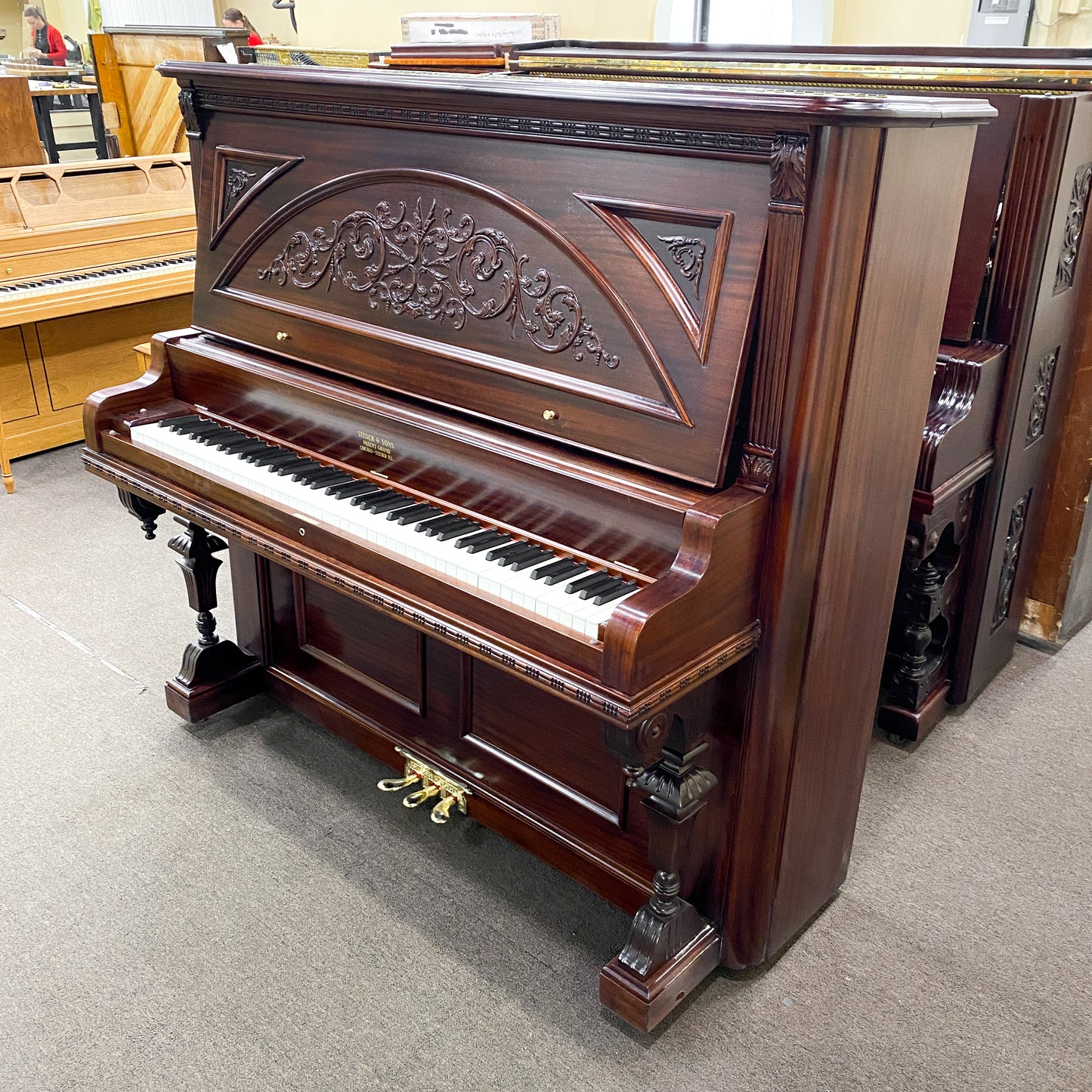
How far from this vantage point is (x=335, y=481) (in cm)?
196

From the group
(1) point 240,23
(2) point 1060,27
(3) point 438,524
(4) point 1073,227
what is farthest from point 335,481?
(1) point 240,23

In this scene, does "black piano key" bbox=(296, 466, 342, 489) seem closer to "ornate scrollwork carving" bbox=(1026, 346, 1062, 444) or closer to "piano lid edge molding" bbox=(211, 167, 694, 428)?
"piano lid edge molding" bbox=(211, 167, 694, 428)

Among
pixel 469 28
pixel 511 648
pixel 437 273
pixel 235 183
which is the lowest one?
pixel 511 648

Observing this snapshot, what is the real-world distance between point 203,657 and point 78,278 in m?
2.19

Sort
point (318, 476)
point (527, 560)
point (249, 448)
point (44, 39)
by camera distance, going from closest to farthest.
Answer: point (527, 560), point (318, 476), point (249, 448), point (44, 39)

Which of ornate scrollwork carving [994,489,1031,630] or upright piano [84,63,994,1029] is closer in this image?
upright piano [84,63,994,1029]

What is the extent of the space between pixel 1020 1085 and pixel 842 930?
408mm

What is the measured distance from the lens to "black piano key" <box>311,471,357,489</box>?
6.36 ft

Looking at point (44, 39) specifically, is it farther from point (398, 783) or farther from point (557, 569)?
point (557, 569)

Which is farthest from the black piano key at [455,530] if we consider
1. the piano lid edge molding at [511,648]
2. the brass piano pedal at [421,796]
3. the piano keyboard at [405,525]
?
the brass piano pedal at [421,796]

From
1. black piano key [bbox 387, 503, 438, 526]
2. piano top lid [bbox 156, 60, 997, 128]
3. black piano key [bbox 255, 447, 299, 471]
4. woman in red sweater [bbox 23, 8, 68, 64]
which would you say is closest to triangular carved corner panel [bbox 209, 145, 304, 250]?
piano top lid [bbox 156, 60, 997, 128]

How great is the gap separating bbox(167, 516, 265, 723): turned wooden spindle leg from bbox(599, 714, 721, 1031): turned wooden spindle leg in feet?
4.29

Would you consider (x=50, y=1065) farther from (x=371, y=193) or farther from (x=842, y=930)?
(x=371, y=193)

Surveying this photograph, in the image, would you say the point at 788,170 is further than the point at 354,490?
No
